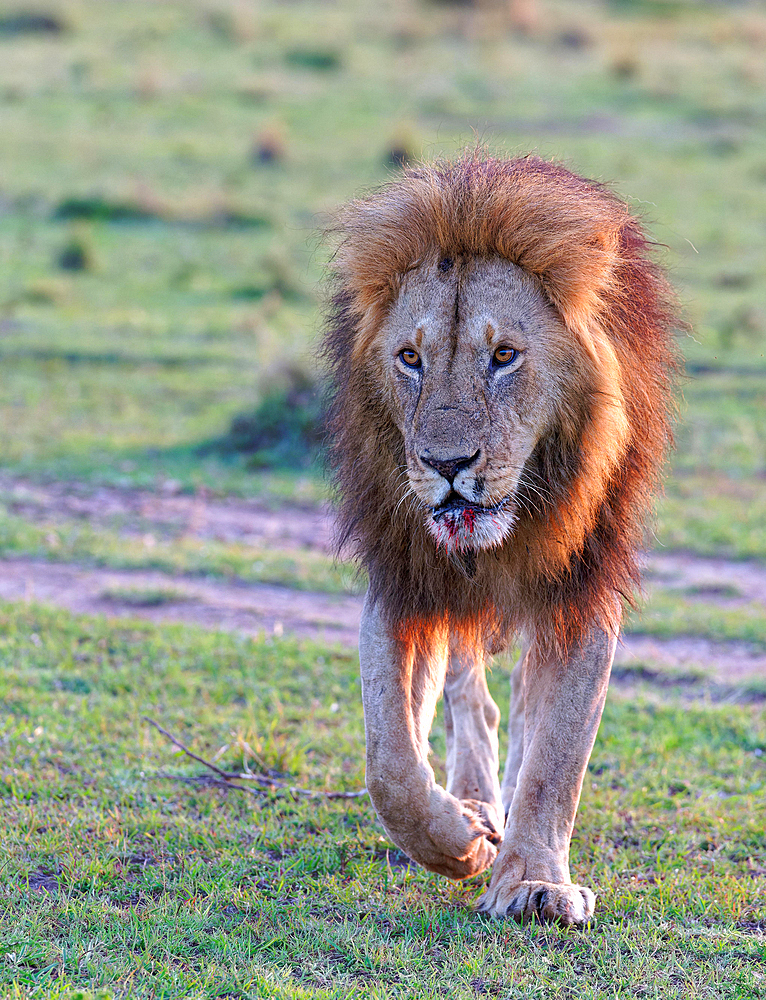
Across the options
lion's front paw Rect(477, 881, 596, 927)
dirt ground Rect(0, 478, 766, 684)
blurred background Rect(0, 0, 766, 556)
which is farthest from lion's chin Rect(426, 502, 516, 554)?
dirt ground Rect(0, 478, 766, 684)

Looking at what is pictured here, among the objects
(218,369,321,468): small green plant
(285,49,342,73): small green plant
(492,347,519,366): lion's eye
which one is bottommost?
(218,369,321,468): small green plant

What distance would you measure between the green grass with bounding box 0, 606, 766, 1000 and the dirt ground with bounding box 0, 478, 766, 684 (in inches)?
19.5

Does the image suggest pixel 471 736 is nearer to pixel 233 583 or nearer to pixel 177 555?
pixel 233 583

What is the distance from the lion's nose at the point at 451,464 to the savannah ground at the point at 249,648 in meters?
1.15

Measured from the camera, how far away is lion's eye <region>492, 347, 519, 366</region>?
301 cm

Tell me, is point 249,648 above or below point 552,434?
below

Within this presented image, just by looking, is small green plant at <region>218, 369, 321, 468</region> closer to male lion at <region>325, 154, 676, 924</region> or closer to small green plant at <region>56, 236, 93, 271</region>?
male lion at <region>325, 154, 676, 924</region>

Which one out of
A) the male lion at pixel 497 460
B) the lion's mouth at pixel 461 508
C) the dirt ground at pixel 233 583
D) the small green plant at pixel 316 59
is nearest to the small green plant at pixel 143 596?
the dirt ground at pixel 233 583

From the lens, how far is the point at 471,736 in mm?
3855

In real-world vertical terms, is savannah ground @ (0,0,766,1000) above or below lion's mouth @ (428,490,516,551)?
below

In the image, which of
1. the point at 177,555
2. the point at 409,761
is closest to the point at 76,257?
the point at 177,555

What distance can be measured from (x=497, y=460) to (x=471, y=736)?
1225 millimetres

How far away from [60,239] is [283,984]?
13012 mm

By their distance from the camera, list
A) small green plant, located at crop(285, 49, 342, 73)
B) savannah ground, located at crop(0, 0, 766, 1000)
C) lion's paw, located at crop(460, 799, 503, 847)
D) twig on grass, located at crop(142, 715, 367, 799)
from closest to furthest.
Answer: savannah ground, located at crop(0, 0, 766, 1000), lion's paw, located at crop(460, 799, 503, 847), twig on grass, located at crop(142, 715, 367, 799), small green plant, located at crop(285, 49, 342, 73)
